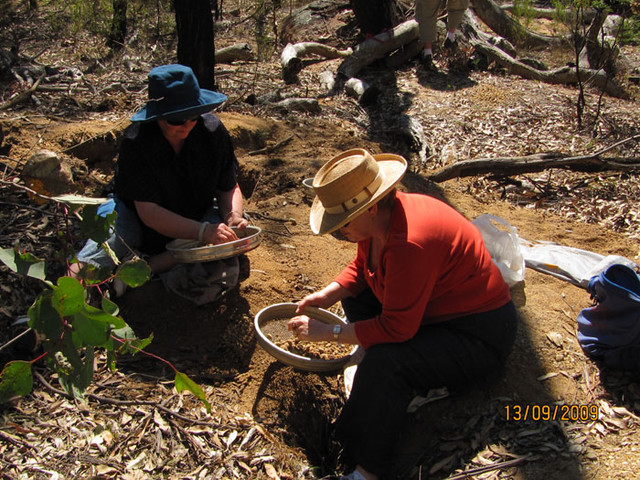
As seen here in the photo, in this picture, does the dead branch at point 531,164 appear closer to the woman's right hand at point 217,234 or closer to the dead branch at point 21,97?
the woman's right hand at point 217,234

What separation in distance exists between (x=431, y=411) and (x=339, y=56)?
→ 726 centimetres

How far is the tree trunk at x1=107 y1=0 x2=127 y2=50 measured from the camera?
8391mm

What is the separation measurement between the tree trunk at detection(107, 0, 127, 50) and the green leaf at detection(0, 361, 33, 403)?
789cm

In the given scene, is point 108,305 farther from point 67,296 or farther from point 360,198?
point 360,198

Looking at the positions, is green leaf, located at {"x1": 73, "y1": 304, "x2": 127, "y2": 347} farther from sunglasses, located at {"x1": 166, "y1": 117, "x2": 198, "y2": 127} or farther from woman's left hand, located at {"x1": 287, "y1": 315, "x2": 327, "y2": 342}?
sunglasses, located at {"x1": 166, "y1": 117, "x2": 198, "y2": 127}

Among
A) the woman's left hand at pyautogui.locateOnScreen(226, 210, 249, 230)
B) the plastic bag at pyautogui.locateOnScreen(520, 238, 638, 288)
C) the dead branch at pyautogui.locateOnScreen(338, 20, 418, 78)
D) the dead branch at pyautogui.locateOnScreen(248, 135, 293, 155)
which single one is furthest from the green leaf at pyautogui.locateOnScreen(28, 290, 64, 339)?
the dead branch at pyautogui.locateOnScreen(338, 20, 418, 78)

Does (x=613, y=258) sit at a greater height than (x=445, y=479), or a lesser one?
greater

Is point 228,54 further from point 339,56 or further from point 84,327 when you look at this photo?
point 84,327

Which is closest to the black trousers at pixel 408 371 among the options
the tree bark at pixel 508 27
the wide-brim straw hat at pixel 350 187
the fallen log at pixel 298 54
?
the wide-brim straw hat at pixel 350 187

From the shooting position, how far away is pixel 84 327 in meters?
1.43

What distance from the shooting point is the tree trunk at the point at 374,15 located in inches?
336

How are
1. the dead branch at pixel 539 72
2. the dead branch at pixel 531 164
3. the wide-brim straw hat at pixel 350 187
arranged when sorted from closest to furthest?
the wide-brim straw hat at pixel 350 187
the dead branch at pixel 531 164
the dead branch at pixel 539 72

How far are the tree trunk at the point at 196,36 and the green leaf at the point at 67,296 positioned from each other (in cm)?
469

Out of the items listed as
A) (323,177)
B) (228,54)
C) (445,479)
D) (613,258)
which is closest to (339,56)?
(228,54)
